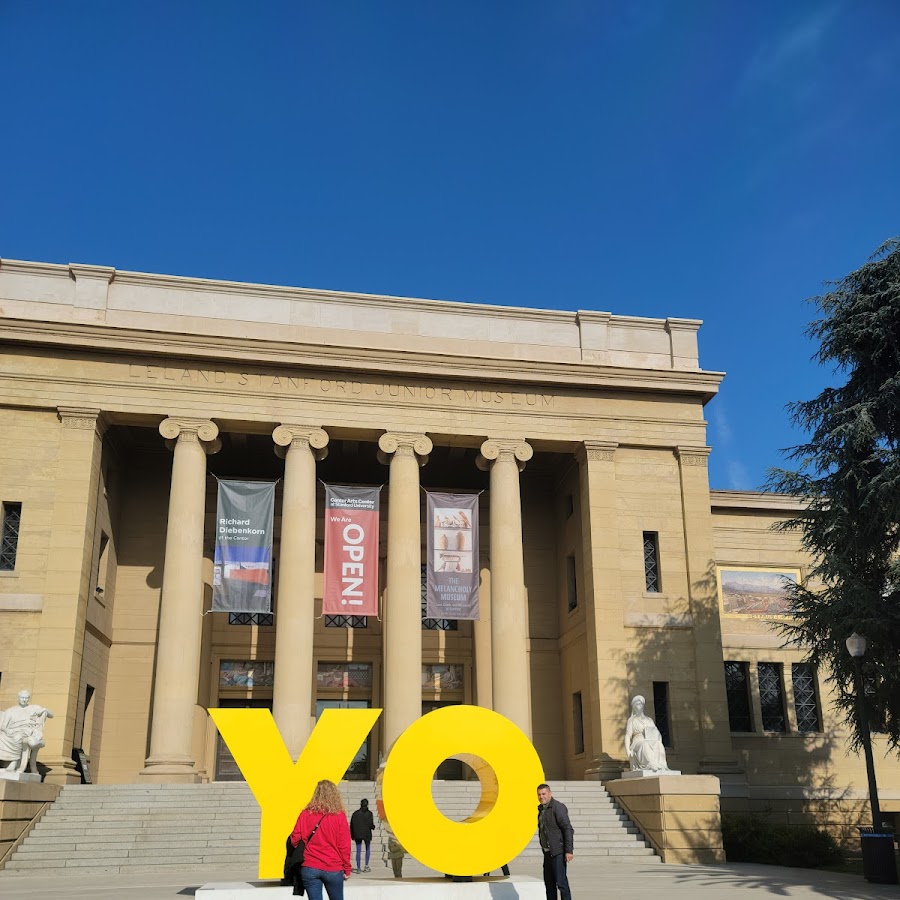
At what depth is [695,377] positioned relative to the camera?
3145cm

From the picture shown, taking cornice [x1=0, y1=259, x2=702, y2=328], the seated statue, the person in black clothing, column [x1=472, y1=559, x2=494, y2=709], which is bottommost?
the person in black clothing

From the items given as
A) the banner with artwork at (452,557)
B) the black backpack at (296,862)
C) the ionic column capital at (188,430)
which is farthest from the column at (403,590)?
the black backpack at (296,862)

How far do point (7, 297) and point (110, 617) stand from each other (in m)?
10.1

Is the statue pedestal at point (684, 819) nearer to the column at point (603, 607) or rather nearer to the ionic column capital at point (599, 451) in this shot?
the column at point (603, 607)

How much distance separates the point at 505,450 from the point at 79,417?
12277 mm

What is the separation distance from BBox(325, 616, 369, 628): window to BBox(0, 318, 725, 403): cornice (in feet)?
28.6

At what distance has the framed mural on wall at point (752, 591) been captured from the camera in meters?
33.5

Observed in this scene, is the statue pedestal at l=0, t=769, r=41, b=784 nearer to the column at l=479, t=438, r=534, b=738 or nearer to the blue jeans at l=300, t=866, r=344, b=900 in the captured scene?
the column at l=479, t=438, r=534, b=738

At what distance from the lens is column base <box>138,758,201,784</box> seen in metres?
25.0

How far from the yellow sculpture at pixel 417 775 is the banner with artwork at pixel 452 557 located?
42.1 ft

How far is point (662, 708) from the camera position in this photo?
94.3 feet

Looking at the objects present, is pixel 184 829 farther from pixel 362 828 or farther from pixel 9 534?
pixel 9 534

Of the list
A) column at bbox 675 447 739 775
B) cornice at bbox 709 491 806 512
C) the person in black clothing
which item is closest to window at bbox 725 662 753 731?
column at bbox 675 447 739 775

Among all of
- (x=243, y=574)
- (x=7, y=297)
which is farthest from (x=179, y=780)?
(x=7, y=297)
